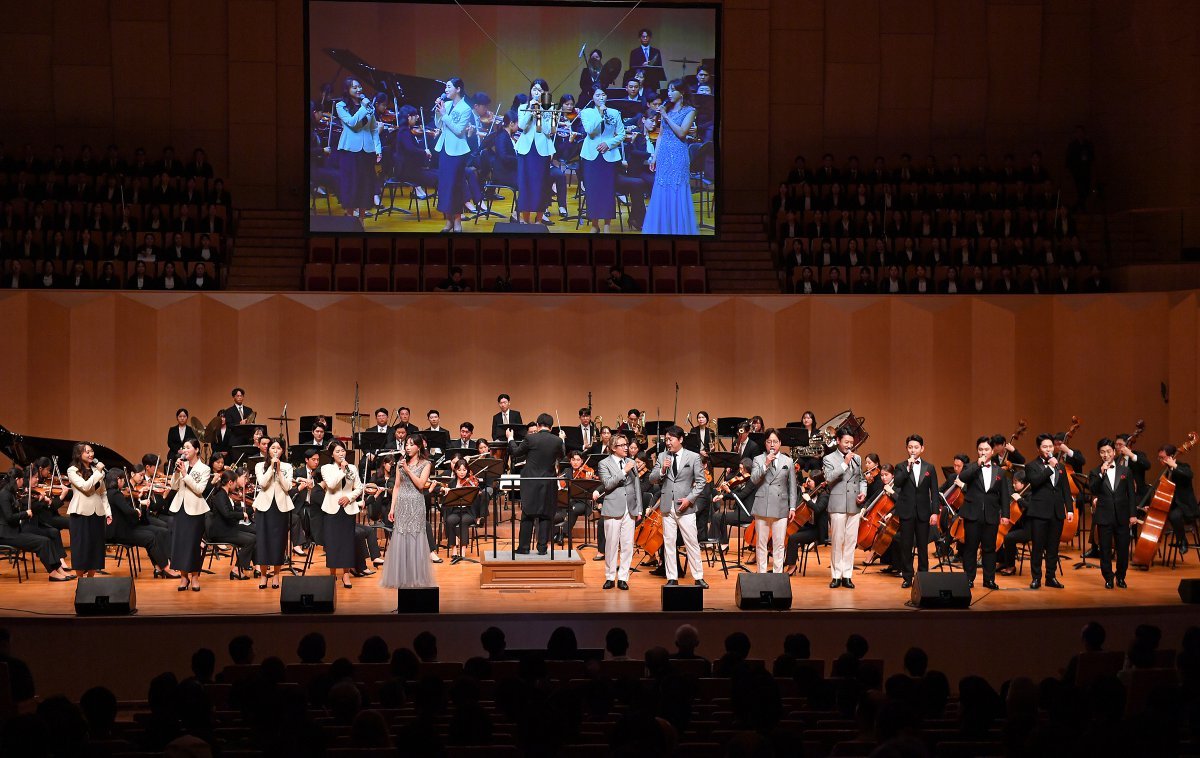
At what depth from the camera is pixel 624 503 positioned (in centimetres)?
1169

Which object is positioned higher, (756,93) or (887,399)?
(756,93)

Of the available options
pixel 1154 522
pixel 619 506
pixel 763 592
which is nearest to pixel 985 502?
pixel 1154 522

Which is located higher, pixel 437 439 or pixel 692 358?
pixel 692 358

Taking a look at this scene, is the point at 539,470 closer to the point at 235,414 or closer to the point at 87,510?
the point at 87,510

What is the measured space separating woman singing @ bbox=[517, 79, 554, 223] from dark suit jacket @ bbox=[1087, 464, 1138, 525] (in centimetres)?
1016

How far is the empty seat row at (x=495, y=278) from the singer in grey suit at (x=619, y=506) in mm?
6816

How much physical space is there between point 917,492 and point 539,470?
3.80 m

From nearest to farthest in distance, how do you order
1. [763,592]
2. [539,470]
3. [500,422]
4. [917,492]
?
[763,592] < [917,492] < [539,470] < [500,422]

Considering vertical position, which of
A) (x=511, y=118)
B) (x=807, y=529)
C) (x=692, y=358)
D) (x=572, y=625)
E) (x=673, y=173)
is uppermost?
(x=511, y=118)

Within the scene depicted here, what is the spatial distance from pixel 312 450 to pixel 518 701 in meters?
6.36

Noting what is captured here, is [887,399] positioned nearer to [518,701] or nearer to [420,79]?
[420,79]

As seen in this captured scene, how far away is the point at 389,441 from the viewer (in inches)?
572

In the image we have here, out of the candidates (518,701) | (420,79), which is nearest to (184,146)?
(420,79)

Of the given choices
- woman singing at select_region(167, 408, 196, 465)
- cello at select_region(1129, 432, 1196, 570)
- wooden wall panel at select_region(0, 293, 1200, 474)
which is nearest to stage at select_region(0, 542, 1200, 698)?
cello at select_region(1129, 432, 1196, 570)
